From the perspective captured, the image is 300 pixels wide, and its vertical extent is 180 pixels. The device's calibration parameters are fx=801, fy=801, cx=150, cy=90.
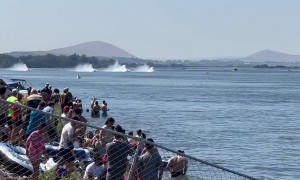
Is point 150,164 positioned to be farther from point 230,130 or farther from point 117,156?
point 230,130

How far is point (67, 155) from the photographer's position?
1477 centimetres

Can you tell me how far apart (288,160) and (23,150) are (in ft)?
71.1

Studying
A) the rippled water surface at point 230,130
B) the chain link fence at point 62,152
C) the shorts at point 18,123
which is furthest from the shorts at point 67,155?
the rippled water surface at point 230,130

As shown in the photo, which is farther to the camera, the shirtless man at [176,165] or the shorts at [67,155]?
the shirtless man at [176,165]

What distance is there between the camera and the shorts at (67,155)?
1444 cm

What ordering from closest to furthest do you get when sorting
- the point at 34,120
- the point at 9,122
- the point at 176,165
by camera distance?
the point at 9,122 → the point at 34,120 → the point at 176,165

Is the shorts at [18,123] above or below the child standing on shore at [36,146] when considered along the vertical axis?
above

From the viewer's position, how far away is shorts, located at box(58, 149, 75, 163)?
14438mm

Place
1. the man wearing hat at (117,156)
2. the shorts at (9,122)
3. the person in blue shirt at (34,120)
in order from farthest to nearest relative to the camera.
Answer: the person in blue shirt at (34,120) → the shorts at (9,122) → the man wearing hat at (117,156)

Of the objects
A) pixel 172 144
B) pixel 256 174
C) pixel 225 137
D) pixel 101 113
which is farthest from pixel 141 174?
pixel 101 113

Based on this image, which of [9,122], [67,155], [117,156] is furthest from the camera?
[67,155]

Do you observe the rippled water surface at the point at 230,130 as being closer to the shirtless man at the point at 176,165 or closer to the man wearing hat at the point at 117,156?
the shirtless man at the point at 176,165

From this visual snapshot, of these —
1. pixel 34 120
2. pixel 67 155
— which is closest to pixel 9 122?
pixel 34 120

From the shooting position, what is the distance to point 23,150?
48.9 feet
